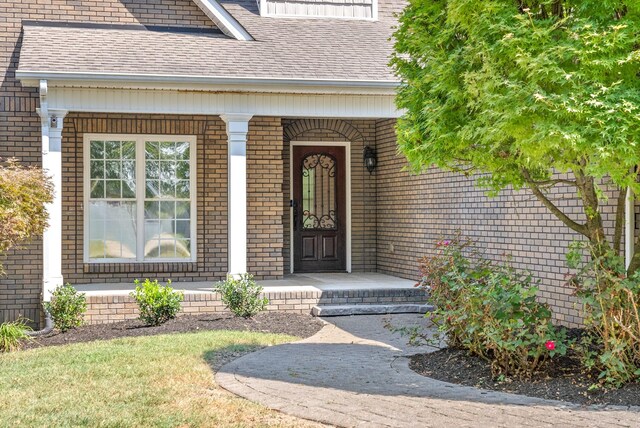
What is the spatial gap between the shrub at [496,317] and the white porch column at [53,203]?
18.3 ft

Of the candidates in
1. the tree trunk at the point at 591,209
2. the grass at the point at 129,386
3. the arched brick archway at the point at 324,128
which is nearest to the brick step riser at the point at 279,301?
the grass at the point at 129,386

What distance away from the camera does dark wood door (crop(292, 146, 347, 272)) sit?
1548 cm

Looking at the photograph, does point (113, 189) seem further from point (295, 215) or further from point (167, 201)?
point (295, 215)

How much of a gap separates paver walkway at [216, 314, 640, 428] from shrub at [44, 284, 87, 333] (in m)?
3.29

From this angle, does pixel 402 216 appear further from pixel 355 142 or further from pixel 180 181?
pixel 180 181

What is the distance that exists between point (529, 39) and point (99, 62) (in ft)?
22.9

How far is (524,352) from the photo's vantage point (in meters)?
6.88

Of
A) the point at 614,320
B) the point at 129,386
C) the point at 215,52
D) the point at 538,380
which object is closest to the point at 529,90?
the point at 614,320

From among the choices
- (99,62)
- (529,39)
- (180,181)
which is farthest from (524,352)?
(180,181)

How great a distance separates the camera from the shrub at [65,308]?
1091 cm

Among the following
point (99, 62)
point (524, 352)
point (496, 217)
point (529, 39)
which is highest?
point (99, 62)

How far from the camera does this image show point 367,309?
12.1 metres

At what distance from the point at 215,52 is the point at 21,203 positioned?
4008 millimetres

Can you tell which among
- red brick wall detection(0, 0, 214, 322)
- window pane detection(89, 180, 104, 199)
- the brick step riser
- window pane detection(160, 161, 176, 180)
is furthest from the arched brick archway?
red brick wall detection(0, 0, 214, 322)
